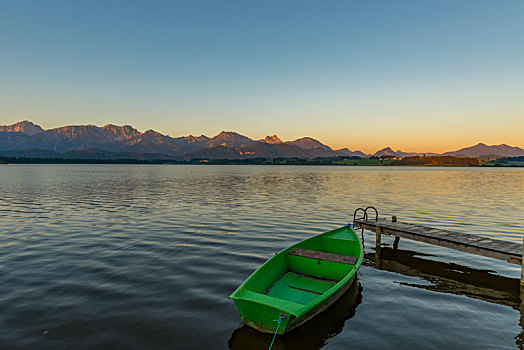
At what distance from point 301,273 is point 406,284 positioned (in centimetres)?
589

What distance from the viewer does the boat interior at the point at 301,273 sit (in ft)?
40.3

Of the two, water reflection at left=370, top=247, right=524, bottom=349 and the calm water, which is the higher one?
the calm water

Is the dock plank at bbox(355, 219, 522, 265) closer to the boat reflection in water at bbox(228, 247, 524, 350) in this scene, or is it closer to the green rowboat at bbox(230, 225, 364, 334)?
the boat reflection in water at bbox(228, 247, 524, 350)

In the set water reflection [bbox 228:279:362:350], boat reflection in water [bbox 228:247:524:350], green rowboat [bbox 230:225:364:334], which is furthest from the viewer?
boat reflection in water [bbox 228:247:524:350]

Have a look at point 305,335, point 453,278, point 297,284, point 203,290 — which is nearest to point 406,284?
point 453,278

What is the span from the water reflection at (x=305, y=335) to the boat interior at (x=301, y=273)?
0.90m

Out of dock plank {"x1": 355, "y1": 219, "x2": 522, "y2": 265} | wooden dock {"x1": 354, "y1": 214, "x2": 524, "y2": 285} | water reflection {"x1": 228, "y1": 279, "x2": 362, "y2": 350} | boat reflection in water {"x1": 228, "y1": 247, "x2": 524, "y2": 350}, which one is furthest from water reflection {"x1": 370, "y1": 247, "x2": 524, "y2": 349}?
water reflection {"x1": 228, "y1": 279, "x2": 362, "y2": 350}

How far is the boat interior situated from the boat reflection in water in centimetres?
103

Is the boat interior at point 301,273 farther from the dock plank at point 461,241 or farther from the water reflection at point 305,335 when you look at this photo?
the dock plank at point 461,241

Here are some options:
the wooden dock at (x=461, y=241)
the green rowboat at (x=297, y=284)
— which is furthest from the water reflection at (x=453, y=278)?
the green rowboat at (x=297, y=284)

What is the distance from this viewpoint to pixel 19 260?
17891mm

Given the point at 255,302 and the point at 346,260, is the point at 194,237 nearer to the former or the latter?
the point at 346,260

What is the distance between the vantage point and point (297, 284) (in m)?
13.7

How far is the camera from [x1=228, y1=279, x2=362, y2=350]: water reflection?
1001 cm
